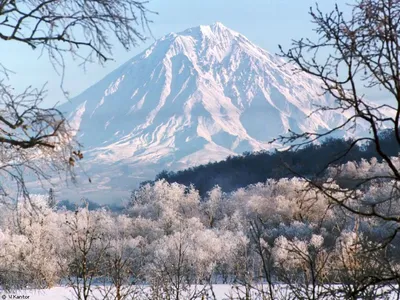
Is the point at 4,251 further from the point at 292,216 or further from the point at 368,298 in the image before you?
the point at 368,298

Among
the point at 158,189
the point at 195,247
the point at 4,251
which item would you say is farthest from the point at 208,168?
the point at 4,251

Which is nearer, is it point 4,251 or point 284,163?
point 284,163

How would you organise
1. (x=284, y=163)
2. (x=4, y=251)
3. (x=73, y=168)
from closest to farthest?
(x=73, y=168) < (x=284, y=163) < (x=4, y=251)

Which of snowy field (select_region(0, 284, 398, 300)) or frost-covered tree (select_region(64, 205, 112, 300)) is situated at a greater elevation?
frost-covered tree (select_region(64, 205, 112, 300))

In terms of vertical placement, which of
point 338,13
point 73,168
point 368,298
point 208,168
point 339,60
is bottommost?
point 368,298

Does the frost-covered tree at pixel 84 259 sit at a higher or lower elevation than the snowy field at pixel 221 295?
higher

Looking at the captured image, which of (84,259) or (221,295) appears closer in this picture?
(84,259)

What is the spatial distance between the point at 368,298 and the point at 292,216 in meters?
54.2

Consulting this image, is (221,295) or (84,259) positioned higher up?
(84,259)

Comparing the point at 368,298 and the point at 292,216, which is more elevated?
the point at 292,216

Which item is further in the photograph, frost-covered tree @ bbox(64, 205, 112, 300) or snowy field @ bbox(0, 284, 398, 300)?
frost-covered tree @ bbox(64, 205, 112, 300)

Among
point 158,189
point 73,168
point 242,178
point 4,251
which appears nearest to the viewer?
point 73,168

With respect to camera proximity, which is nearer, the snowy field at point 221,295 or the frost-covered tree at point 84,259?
the snowy field at point 221,295

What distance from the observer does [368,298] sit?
3.93 metres
